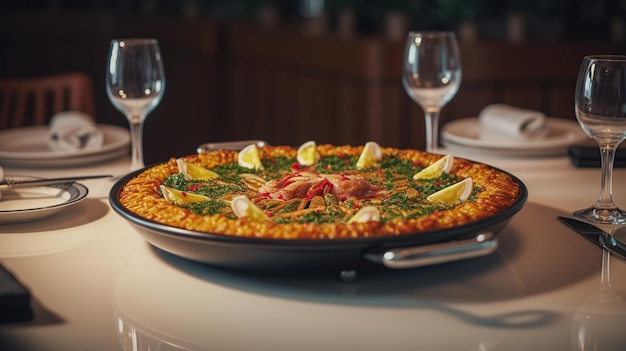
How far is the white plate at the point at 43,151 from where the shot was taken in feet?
6.51

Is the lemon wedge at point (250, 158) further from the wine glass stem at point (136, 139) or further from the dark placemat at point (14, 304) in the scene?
the dark placemat at point (14, 304)

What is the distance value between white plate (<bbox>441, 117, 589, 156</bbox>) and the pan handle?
1082mm

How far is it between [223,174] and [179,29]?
4.27m

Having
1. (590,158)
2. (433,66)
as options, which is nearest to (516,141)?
(590,158)

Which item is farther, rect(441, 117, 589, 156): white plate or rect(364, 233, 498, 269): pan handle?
rect(441, 117, 589, 156): white plate

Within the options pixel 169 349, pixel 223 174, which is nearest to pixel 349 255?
pixel 169 349

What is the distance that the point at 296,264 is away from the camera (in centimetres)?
112

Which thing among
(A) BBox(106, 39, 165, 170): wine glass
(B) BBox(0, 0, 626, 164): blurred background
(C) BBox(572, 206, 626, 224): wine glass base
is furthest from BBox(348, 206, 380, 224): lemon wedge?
(B) BBox(0, 0, 626, 164): blurred background

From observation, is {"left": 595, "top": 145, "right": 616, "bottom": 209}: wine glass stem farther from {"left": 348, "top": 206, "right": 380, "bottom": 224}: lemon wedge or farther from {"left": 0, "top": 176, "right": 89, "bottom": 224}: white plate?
{"left": 0, "top": 176, "right": 89, "bottom": 224}: white plate

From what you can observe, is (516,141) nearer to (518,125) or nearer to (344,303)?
(518,125)

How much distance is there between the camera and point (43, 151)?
2.13 meters

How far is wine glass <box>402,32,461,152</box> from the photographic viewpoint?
198cm

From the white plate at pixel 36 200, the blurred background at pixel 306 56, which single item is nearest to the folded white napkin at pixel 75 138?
the white plate at pixel 36 200

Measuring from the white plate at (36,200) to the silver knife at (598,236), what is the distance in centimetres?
87
